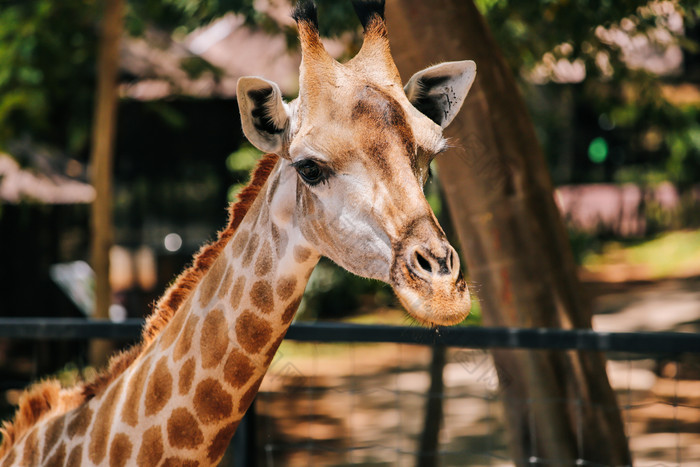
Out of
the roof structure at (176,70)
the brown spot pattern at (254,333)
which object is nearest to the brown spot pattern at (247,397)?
the brown spot pattern at (254,333)

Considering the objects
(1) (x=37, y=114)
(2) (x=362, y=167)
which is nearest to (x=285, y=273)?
(2) (x=362, y=167)

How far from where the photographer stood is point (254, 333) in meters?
2.29

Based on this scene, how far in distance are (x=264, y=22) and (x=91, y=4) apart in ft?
9.22

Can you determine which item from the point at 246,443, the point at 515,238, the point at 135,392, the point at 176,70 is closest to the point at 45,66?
the point at 176,70

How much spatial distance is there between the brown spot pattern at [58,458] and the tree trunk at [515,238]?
2.09m

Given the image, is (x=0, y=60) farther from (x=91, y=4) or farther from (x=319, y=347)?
(x=319, y=347)

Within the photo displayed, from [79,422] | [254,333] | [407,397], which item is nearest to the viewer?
[254,333]

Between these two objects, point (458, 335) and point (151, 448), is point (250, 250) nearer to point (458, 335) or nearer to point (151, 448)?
point (151, 448)

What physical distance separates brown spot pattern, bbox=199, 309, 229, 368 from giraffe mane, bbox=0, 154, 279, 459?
254 mm

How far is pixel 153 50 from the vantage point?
10.4 m

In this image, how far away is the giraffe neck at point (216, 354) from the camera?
228 cm

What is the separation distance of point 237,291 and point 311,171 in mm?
495

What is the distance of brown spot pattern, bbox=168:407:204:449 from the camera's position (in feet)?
7.66

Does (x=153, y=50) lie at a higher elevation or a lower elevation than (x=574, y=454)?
higher
